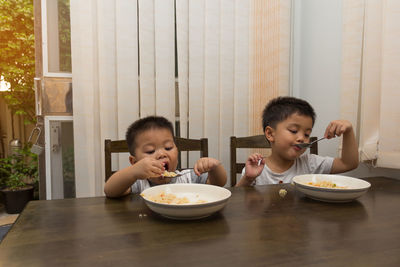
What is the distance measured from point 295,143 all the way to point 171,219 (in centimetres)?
81

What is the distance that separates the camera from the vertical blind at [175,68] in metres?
1.87

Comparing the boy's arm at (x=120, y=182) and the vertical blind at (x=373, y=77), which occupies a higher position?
the vertical blind at (x=373, y=77)

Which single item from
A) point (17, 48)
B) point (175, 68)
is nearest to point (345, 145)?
point (175, 68)

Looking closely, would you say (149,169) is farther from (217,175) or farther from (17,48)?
(17,48)

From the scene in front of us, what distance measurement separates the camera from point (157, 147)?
3.83 ft

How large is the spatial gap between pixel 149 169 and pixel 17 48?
3.53 meters

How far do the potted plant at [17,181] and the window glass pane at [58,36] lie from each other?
200cm

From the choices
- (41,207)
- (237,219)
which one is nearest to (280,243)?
(237,219)

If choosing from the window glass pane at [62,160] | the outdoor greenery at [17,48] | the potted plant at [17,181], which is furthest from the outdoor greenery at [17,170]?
the window glass pane at [62,160]

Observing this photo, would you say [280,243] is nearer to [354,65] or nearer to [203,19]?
[354,65]

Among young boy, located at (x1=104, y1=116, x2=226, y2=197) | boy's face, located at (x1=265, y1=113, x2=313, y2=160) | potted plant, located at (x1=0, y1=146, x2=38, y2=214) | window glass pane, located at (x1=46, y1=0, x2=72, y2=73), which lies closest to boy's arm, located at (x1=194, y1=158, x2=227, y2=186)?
young boy, located at (x1=104, y1=116, x2=226, y2=197)

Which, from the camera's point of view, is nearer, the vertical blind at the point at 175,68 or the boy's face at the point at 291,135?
the boy's face at the point at 291,135

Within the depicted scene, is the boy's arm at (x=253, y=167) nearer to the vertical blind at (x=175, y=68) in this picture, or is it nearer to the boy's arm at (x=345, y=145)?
the boy's arm at (x=345, y=145)

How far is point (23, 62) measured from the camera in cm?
355
